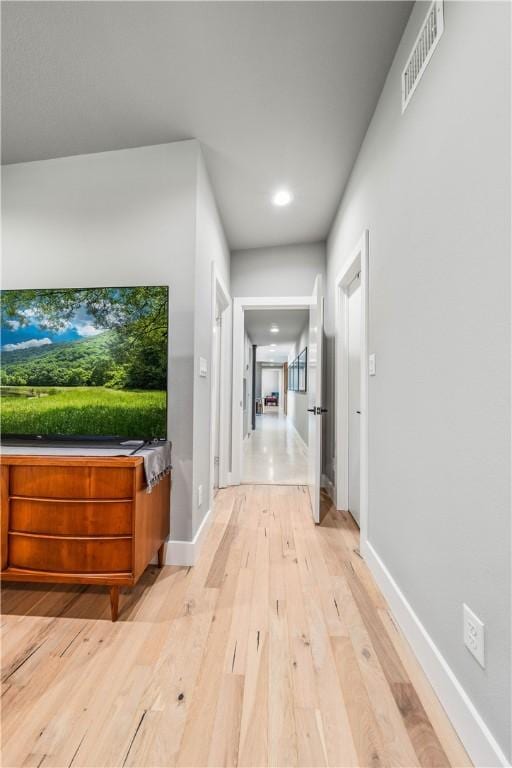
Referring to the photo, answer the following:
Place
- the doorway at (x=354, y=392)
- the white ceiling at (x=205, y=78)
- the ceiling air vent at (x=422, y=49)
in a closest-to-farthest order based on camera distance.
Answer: the ceiling air vent at (x=422, y=49) < the white ceiling at (x=205, y=78) < the doorway at (x=354, y=392)

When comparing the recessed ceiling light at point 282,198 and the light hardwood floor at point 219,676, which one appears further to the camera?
the recessed ceiling light at point 282,198

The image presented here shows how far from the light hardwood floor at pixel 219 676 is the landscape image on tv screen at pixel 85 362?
3.00 feet

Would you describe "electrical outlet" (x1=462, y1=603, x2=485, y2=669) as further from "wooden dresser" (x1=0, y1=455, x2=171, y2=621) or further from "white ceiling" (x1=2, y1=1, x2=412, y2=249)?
"white ceiling" (x1=2, y1=1, x2=412, y2=249)

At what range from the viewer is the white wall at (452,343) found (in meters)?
0.89

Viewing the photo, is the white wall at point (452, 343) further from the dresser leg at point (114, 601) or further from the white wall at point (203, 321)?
the dresser leg at point (114, 601)

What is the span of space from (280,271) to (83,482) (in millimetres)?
2896

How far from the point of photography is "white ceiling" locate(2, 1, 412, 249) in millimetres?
1430

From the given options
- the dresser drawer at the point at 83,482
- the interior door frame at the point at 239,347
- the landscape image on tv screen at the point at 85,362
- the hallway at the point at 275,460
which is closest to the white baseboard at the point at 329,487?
the hallway at the point at 275,460

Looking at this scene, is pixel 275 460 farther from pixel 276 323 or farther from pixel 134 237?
pixel 134 237

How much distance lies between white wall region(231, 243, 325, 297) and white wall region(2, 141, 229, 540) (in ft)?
4.71

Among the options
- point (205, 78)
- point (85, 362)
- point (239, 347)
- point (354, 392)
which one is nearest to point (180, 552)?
point (85, 362)

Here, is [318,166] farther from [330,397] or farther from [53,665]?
[53,665]

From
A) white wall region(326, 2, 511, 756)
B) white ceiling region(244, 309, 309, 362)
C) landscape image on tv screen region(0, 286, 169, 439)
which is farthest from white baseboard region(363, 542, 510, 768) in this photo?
white ceiling region(244, 309, 309, 362)

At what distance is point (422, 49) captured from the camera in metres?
1.33
